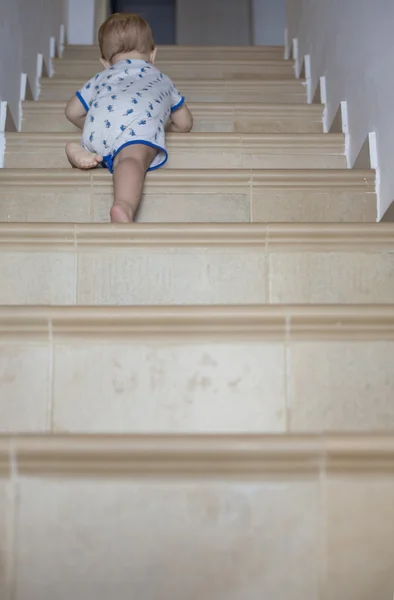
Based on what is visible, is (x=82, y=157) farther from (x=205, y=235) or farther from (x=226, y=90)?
(x=226, y=90)

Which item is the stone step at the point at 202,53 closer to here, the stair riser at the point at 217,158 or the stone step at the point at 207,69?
the stone step at the point at 207,69

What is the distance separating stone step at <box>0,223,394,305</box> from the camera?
1.28 m

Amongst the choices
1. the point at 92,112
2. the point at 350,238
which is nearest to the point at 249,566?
the point at 350,238

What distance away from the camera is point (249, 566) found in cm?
84

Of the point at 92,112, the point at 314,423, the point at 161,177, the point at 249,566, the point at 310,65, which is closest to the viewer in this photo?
the point at 249,566

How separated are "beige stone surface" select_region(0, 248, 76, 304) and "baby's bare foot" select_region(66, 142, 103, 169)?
1.99 feet

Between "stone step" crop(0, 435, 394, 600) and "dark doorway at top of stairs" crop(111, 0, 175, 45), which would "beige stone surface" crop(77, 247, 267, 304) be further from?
"dark doorway at top of stairs" crop(111, 0, 175, 45)

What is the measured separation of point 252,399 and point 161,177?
0.91 meters

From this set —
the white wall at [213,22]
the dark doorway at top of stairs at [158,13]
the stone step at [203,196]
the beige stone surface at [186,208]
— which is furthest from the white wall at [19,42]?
the dark doorway at top of stairs at [158,13]

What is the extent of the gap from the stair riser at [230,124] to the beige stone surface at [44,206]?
0.83 m

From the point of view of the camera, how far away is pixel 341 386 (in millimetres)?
1042

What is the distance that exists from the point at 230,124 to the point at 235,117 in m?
0.04

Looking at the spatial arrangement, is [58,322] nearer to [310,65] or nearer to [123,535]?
[123,535]

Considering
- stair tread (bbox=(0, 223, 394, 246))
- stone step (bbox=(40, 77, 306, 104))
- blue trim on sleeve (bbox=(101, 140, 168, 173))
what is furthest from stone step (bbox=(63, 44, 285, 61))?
stair tread (bbox=(0, 223, 394, 246))
